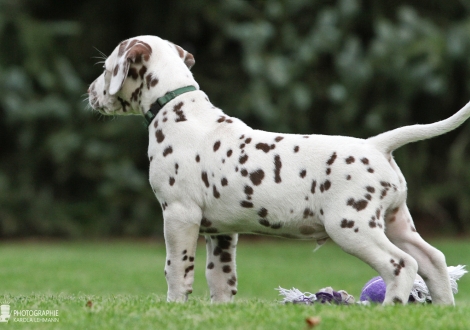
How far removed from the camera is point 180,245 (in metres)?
6.18

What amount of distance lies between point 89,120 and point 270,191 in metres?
14.2

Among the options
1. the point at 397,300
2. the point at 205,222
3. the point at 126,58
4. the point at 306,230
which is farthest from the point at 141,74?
the point at 397,300

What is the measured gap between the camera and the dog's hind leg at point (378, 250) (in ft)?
18.4

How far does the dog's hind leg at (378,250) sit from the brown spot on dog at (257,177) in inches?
28.0

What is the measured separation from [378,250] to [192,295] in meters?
3.36

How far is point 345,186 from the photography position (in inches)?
225

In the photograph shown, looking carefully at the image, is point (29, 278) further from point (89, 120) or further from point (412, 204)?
point (412, 204)

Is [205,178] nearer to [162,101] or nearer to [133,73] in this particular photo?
[162,101]

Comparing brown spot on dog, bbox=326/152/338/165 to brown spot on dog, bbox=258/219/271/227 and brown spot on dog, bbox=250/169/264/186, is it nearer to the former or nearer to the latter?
brown spot on dog, bbox=250/169/264/186

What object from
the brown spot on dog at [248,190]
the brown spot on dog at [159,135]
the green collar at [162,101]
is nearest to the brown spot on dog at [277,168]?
the brown spot on dog at [248,190]

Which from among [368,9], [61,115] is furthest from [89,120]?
[368,9]

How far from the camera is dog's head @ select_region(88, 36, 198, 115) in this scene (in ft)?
21.8

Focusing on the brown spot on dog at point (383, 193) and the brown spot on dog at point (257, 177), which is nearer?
the brown spot on dog at point (383, 193)

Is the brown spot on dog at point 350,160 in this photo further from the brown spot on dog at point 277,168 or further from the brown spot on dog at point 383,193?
the brown spot on dog at point 277,168
